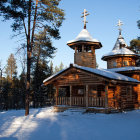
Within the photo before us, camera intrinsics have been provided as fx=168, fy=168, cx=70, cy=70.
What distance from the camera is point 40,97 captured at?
1260 inches

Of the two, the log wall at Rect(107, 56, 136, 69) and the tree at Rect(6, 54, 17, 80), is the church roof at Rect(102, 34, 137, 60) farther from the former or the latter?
the tree at Rect(6, 54, 17, 80)

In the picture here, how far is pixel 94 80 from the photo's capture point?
16.0 metres

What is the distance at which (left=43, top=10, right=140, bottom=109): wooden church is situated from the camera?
52.6ft

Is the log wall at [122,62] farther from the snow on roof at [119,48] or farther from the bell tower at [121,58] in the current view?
the snow on roof at [119,48]

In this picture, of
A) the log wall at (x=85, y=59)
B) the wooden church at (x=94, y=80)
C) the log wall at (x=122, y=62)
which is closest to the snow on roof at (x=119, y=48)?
the wooden church at (x=94, y=80)

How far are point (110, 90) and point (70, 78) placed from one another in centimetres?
459

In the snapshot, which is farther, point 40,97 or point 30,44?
point 40,97

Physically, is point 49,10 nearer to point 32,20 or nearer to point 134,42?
point 32,20

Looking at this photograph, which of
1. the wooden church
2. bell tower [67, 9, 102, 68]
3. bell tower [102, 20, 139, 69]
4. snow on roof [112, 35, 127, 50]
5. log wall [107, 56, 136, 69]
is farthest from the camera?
snow on roof [112, 35, 127, 50]

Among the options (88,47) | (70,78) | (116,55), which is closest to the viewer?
(70,78)

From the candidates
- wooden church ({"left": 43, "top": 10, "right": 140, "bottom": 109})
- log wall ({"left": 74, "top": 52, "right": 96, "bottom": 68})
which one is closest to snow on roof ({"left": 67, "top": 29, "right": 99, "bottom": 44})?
wooden church ({"left": 43, "top": 10, "right": 140, "bottom": 109})

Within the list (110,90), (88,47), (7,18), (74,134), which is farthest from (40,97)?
(74,134)

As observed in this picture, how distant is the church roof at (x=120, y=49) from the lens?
24.4m

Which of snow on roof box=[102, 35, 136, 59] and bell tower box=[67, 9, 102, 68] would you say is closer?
bell tower box=[67, 9, 102, 68]
